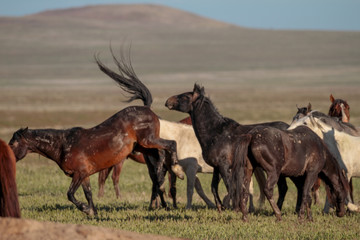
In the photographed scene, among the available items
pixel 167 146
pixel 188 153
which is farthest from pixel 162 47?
pixel 167 146

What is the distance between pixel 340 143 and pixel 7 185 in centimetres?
590

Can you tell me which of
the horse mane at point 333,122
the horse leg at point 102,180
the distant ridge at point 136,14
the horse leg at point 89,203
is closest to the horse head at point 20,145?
the horse leg at point 89,203

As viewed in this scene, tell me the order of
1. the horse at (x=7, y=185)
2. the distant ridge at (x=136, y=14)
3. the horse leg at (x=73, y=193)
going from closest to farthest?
the horse at (x=7, y=185), the horse leg at (x=73, y=193), the distant ridge at (x=136, y=14)

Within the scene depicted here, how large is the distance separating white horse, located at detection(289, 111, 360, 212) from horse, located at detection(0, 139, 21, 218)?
205 inches

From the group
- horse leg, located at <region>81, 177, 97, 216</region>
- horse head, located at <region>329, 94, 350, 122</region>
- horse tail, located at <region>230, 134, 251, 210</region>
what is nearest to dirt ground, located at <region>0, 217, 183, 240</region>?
horse tail, located at <region>230, 134, 251, 210</region>

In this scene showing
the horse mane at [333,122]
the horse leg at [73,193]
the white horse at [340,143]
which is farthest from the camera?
the horse mane at [333,122]

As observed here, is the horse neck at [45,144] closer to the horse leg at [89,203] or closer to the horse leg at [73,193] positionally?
the horse leg at [73,193]

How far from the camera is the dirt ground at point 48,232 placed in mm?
5480

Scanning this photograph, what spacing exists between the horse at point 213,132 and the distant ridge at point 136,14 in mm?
134435

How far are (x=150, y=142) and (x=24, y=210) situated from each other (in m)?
2.11

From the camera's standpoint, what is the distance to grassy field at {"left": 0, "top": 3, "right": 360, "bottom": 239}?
9040 mm

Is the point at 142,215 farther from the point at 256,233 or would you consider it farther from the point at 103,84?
the point at 103,84

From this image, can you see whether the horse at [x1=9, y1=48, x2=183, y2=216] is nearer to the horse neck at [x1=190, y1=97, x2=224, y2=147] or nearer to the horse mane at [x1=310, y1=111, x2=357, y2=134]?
the horse neck at [x1=190, y1=97, x2=224, y2=147]

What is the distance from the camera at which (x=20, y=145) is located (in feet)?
31.3
